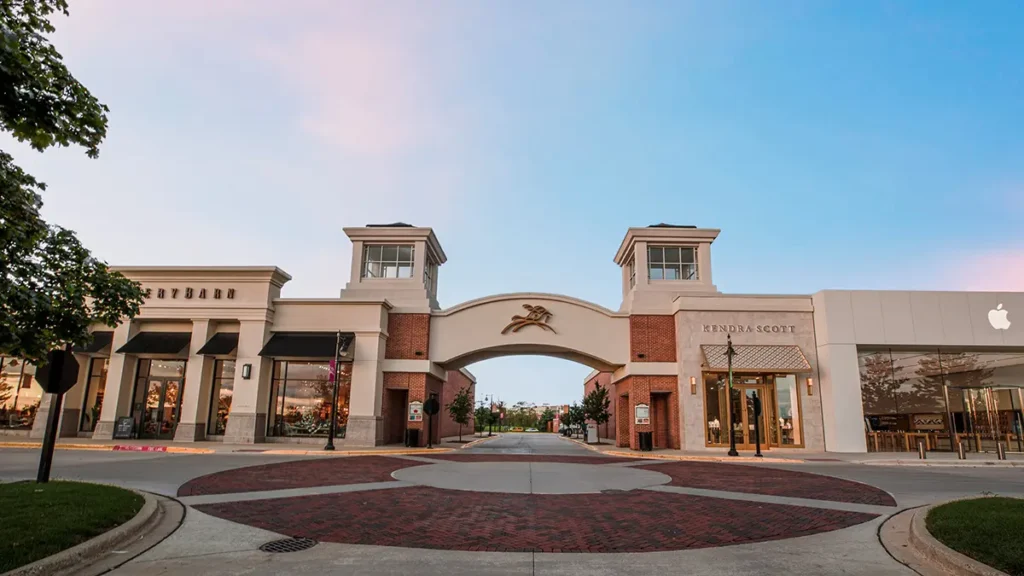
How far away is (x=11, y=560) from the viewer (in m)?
5.20

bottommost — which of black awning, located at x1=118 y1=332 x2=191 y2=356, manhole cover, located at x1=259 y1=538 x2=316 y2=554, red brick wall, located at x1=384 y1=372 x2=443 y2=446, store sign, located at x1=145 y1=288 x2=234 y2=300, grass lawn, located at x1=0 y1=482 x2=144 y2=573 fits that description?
manhole cover, located at x1=259 y1=538 x2=316 y2=554

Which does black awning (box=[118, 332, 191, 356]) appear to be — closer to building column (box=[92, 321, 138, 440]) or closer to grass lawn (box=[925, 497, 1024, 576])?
building column (box=[92, 321, 138, 440])

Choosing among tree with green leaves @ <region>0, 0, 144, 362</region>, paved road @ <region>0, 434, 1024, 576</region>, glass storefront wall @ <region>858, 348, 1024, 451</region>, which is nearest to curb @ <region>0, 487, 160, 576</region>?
paved road @ <region>0, 434, 1024, 576</region>

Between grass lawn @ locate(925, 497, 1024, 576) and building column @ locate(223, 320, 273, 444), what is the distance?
984 inches

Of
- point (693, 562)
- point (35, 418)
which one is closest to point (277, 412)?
point (35, 418)

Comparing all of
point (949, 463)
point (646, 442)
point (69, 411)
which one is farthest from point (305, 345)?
point (949, 463)

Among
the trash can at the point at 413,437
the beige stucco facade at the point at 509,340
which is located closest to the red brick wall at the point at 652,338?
the beige stucco facade at the point at 509,340

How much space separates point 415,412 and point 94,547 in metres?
20.8

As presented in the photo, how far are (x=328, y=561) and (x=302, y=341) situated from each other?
72.8ft

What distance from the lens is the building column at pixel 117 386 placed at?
25.9 m

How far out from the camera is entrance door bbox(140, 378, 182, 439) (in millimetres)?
27172

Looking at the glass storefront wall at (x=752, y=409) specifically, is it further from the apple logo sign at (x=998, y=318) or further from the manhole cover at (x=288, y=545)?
the manhole cover at (x=288, y=545)

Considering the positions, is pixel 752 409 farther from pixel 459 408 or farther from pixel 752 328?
pixel 459 408

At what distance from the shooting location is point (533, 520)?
828 cm
